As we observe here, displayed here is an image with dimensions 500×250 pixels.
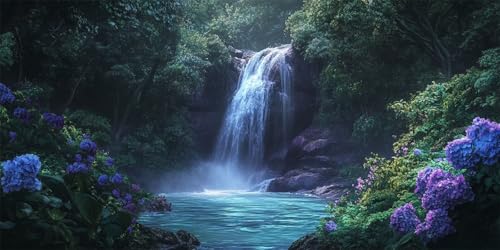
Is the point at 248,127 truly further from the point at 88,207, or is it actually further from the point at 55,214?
the point at 55,214

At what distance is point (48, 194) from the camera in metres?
4.92

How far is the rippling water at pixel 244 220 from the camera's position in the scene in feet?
29.7

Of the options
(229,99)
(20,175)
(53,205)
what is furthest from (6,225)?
(229,99)

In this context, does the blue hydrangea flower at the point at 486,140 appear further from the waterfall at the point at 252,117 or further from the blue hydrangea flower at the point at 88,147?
the waterfall at the point at 252,117

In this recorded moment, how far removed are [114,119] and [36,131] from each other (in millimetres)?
16911

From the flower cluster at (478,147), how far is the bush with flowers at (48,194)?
3.25 m

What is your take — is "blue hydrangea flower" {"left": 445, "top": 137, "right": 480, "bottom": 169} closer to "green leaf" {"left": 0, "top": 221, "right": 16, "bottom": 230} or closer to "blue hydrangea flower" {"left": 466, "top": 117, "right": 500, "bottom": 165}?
"blue hydrangea flower" {"left": 466, "top": 117, "right": 500, "bottom": 165}

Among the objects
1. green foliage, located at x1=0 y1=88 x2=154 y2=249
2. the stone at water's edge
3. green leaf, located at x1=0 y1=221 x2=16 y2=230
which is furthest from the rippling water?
green leaf, located at x1=0 y1=221 x2=16 y2=230

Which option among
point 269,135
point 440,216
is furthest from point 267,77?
point 440,216

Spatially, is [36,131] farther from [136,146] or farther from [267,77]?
[267,77]

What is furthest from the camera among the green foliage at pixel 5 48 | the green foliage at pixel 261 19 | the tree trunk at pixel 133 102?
the green foliage at pixel 261 19

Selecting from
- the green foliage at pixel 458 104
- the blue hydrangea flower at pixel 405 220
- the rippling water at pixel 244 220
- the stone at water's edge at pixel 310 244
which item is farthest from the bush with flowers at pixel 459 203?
the green foliage at pixel 458 104

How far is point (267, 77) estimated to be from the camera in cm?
2691

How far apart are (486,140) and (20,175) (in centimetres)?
398
